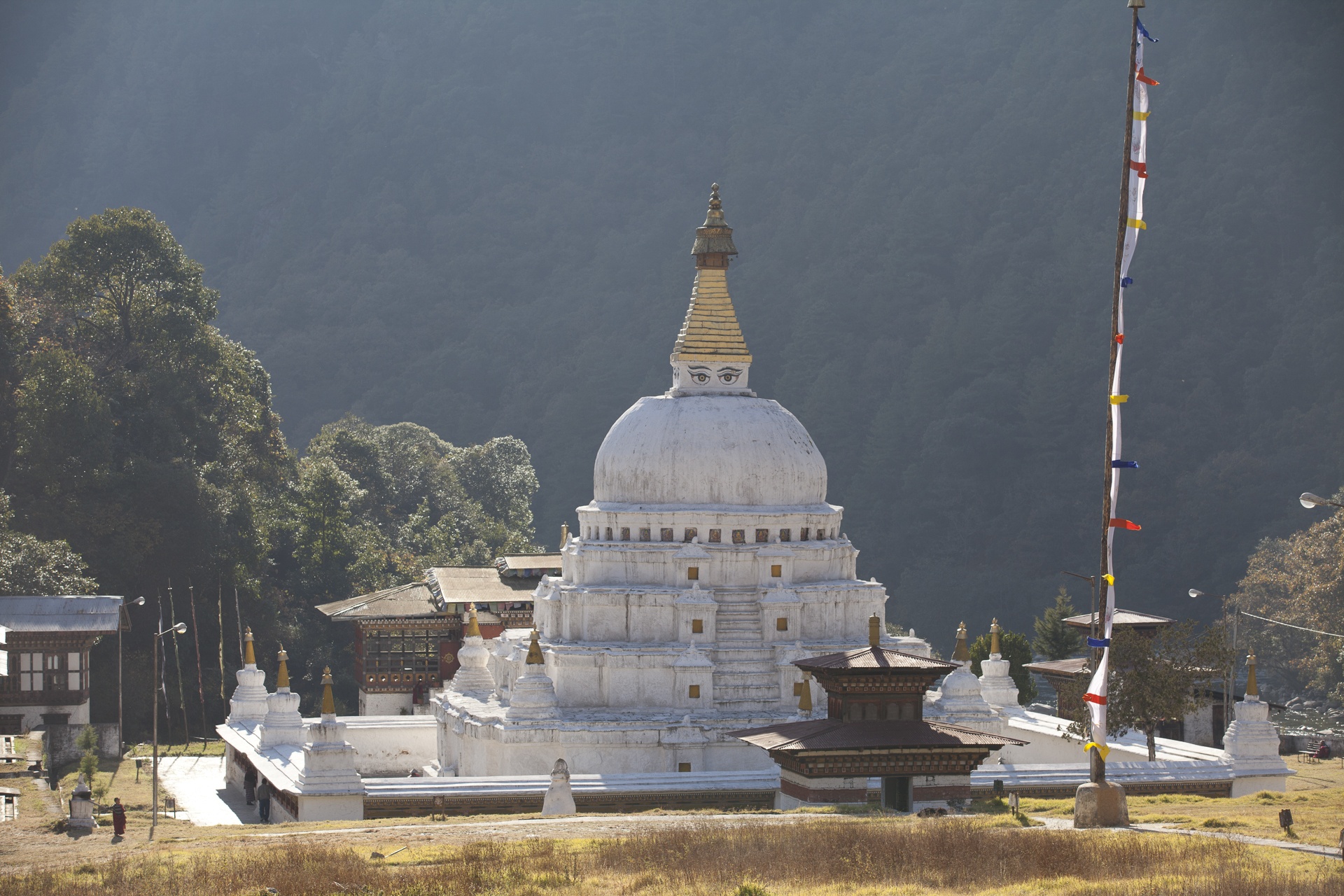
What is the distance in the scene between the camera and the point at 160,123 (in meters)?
179

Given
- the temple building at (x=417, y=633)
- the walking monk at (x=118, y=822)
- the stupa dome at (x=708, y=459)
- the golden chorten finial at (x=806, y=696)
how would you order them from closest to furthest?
the walking monk at (x=118, y=822), the golden chorten finial at (x=806, y=696), the stupa dome at (x=708, y=459), the temple building at (x=417, y=633)

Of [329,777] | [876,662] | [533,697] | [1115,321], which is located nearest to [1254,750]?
[876,662]

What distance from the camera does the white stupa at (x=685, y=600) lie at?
135ft

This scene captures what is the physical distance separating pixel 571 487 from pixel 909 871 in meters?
110

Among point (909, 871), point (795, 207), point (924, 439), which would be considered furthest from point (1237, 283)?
point (909, 871)

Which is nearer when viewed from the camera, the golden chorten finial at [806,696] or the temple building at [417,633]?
the golden chorten finial at [806,696]

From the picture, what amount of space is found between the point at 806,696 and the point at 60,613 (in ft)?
67.2

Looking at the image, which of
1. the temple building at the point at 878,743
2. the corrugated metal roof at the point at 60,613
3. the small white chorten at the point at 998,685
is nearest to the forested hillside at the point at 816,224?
the small white chorten at the point at 998,685

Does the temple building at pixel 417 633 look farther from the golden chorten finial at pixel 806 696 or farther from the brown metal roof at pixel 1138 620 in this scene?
the brown metal roof at pixel 1138 620

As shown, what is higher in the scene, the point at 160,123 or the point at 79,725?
the point at 160,123

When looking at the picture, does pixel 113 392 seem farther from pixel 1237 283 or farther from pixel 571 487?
pixel 1237 283

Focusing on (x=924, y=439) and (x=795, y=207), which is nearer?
(x=924, y=439)

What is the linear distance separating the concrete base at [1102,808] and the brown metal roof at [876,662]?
6.02 m

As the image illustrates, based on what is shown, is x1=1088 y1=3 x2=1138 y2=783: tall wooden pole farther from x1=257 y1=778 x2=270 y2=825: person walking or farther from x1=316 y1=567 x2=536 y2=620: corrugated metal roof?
x1=316 y1=567 x2=536 y2=620: corrugated metal roof
